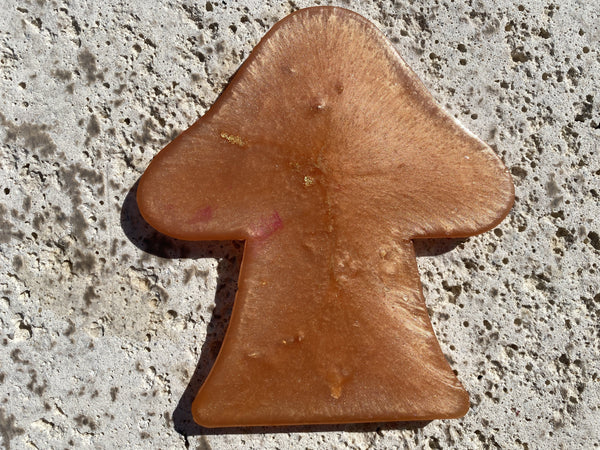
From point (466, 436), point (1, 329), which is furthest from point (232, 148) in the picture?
point (466, 436)

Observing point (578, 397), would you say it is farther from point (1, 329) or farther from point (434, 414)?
point (1, 329)

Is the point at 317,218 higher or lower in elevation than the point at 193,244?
higher

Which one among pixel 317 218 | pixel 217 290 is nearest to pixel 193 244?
pixel 217 290

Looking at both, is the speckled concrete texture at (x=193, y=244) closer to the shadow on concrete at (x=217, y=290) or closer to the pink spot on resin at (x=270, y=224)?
the shadow on concrete at (x=217, y=290)

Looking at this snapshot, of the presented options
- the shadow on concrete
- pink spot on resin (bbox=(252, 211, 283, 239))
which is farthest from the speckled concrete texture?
pink spot on resin (bbox=(252, 211, 283, 239))

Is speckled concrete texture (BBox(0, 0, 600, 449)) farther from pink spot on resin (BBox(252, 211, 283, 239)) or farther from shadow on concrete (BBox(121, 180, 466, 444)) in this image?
pink spot on resin (BBox(252, 211, 283, 239))

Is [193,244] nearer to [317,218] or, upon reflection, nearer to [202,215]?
[202,215]

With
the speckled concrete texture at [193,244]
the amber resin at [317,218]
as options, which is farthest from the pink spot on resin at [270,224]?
the speckled concrete texture at [193,244]
